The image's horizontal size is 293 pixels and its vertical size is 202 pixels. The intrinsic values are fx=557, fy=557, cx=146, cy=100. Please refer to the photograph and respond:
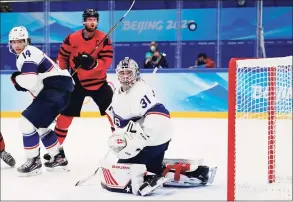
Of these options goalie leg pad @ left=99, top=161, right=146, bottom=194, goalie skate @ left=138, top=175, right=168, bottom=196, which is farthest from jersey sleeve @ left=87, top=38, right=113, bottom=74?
goalie skate @ left=138, top=175, right=168, bottom=196

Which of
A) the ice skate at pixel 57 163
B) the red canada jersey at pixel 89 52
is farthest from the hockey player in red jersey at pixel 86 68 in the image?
the ice skate at pixel 57 163

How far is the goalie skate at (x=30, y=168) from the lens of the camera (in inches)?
124

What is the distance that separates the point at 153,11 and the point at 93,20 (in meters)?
6.00

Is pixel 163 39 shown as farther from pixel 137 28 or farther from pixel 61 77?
pixel 61 77

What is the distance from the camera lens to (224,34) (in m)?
9.40

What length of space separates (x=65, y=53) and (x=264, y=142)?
145 centimetres

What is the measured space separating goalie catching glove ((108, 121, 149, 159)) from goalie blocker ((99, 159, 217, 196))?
0.07 m

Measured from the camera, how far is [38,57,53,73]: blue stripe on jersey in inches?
127

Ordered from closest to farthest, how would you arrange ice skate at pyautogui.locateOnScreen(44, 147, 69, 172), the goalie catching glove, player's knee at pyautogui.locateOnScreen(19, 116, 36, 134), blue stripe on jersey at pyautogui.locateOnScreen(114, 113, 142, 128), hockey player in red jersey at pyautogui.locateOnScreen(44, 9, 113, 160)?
1. the goalie catching glove
2. blue stripe on jersey at pyautogui.locateOnScreen(114, 113, 142, 128)
3. player's knee at pyautogui.locateOnScreen(19, 116, 36, 134)
4. ice skate at pyautogui.locateOnScreen(44, 147, 69, 172)
5. hockey player in red jersey at pyautogui.locateOnScreen(44, 9, 113, 160)

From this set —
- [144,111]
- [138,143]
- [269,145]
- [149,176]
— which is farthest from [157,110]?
[269,145]

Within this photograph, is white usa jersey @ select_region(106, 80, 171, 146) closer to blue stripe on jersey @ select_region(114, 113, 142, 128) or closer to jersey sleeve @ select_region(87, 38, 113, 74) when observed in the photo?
blue stripe on jersey @ select_region(114, 113, 142, 128)

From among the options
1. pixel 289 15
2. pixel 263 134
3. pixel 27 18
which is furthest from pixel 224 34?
pixel 263 134

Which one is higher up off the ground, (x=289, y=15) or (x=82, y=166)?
(x=289, y=15)

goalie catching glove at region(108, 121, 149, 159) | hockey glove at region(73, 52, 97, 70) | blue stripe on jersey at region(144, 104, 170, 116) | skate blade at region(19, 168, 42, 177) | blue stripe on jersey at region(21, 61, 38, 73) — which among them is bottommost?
skate blade at region(19, 168, 42, 177)
